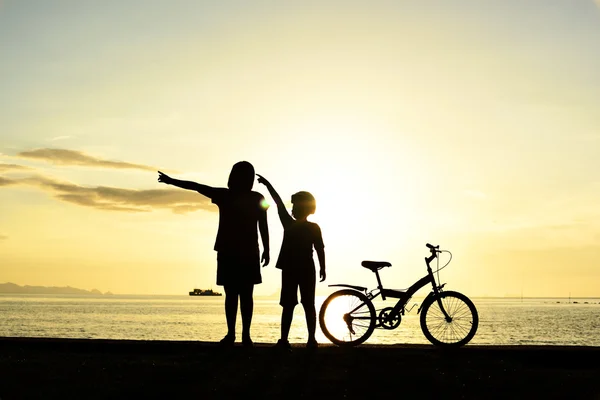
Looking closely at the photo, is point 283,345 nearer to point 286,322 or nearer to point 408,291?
point 286,322

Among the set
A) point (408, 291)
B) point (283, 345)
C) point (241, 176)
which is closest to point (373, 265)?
point (408, 291)

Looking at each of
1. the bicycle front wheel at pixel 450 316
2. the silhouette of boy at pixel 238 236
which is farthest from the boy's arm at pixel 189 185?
the bicycle front wheel at pixel 450 316

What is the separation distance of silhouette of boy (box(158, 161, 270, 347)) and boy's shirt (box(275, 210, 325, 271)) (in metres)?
0.47

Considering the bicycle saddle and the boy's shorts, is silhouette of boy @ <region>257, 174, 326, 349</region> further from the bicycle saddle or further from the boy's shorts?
the bicycle saddle

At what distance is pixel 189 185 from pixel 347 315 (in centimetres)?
394

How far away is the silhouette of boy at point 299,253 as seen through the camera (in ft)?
37.4

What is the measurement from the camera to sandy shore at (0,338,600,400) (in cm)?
774

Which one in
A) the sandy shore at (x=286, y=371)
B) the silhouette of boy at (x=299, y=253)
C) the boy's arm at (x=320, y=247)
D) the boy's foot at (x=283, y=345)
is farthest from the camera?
the boy's arm at (x=320, y=247)

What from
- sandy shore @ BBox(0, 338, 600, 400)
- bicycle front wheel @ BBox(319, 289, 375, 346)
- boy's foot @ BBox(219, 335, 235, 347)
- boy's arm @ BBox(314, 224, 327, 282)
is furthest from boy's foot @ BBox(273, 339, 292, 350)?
bicycle front wheel @ BBox(319, 289, 375, 346)

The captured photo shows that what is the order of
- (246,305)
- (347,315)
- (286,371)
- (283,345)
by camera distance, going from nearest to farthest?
(286,371) → (283,345) → (246,305) → (347,315)

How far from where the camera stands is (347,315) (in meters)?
12.9

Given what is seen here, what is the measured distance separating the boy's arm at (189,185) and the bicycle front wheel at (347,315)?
3.09 metres

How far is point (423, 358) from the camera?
10195 millimetres

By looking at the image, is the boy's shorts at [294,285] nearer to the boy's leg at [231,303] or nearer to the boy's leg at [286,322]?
the boy's leg at [286,322]
